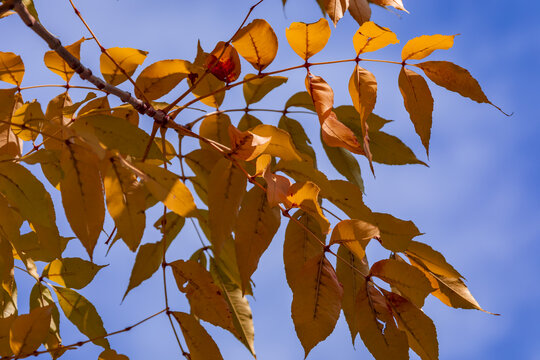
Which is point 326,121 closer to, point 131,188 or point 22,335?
point 131,188

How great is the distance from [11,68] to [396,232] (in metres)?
0.67

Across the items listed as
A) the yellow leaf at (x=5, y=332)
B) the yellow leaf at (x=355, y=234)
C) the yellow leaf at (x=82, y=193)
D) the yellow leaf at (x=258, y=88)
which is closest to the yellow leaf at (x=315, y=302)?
the yellow leaf at (x=355, y=234)

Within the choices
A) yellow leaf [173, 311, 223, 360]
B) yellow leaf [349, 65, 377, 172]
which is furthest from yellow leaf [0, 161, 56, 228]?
yellow leaf [349, 65, 377, 172]

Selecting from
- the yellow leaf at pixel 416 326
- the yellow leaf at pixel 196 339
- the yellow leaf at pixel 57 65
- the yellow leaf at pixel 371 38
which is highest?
the yellow leaf at pixel 57 65

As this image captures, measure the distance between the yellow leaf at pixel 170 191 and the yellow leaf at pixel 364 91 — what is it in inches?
10.6

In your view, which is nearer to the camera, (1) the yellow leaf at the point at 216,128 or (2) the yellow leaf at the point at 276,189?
(2) the yellow leaf at the point at 276,189

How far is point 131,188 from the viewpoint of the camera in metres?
0.64

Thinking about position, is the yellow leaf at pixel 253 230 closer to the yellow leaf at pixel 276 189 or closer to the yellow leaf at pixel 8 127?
the yellow leaf at pixel 276 189

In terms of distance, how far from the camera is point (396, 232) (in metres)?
0.77

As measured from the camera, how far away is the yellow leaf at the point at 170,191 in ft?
1.91

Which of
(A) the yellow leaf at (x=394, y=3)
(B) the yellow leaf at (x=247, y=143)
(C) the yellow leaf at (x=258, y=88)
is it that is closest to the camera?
(B) the yellow leaf at (x=247, y=143)

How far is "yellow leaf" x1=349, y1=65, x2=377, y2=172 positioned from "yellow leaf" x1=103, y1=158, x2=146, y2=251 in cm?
31

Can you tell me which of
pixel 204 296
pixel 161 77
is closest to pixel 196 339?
pixel 204 296

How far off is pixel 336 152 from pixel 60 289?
0.59 m
